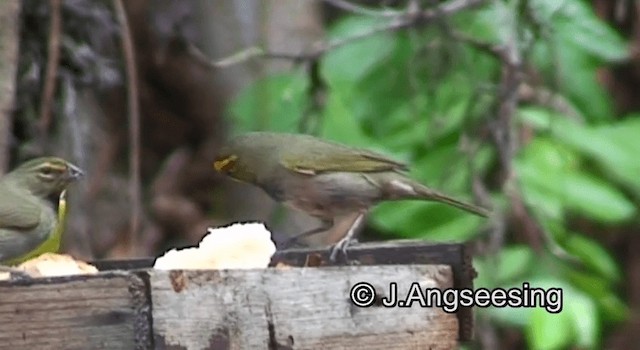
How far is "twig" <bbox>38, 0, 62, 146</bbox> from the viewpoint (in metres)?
4.69

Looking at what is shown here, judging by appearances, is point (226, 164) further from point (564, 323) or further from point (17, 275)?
point (17, 275)

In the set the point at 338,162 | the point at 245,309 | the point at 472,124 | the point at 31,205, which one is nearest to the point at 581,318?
the point at 472,124

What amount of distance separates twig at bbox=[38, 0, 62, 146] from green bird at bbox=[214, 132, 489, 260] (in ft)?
2.39

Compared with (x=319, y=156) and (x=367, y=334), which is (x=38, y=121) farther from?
(x=367, y=334)

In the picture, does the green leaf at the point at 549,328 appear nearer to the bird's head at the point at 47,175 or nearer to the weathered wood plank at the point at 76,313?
the bird's head at the point at 47,175

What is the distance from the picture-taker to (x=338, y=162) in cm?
427

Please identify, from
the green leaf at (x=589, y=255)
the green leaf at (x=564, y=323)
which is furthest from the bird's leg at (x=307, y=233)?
the green leaf at (x=589, y=255)

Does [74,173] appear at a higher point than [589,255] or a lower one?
higher

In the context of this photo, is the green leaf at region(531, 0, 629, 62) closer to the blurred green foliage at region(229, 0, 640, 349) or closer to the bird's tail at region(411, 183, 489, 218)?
the blurred green foliage at region(229, 0, 640, 349)

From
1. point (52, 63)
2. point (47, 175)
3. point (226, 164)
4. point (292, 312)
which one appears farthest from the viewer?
point (52, 63)

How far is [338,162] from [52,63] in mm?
1000

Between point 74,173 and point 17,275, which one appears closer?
point 17,275

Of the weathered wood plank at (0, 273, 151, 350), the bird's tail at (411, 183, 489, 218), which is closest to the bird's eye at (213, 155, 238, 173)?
the bird's tail at (411, 183, 489, 218)

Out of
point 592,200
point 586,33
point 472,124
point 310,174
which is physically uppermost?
point 586,33
